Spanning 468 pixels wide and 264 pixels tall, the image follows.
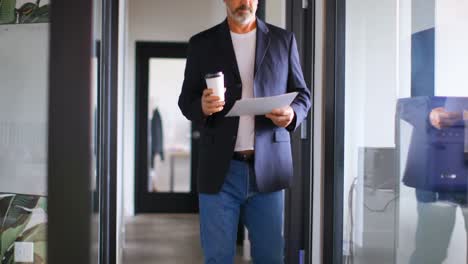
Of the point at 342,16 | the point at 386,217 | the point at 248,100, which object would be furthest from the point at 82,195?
the point at 342,16

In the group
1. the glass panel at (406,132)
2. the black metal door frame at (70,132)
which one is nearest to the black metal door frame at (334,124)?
the glass panel at (406,132)

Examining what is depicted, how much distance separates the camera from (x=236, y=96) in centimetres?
181

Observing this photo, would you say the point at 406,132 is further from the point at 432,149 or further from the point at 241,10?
the point at 241,10

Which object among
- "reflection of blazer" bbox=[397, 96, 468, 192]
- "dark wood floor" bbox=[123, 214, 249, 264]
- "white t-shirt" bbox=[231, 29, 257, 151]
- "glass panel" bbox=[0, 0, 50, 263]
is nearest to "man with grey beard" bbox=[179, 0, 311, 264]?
"white t-shirt" bbox=[231, 29, 257, 151]

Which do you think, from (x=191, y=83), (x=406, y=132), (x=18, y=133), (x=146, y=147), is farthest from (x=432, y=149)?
(x=146, y=147)

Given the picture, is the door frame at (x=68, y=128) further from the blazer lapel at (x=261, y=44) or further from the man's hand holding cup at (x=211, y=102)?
the blazer lapel at (x=261, y=44)

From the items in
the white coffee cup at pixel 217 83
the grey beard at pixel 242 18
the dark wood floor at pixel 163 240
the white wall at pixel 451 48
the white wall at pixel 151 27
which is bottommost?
the dark wood floor at pixel 163 240

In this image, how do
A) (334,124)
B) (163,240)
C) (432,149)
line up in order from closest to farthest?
(432,149)
(334,124)
(163,240)

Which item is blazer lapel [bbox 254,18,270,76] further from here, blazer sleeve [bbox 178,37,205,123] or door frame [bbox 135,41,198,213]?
door frame [bbox 135,41,198,213]

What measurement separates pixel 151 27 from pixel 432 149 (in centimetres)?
465

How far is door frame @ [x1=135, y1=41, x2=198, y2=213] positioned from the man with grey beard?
4.21m

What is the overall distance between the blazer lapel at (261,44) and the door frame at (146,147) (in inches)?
167

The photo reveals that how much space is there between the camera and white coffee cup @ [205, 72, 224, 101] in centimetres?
164

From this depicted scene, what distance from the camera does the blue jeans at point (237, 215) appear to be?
1765 millimetres
